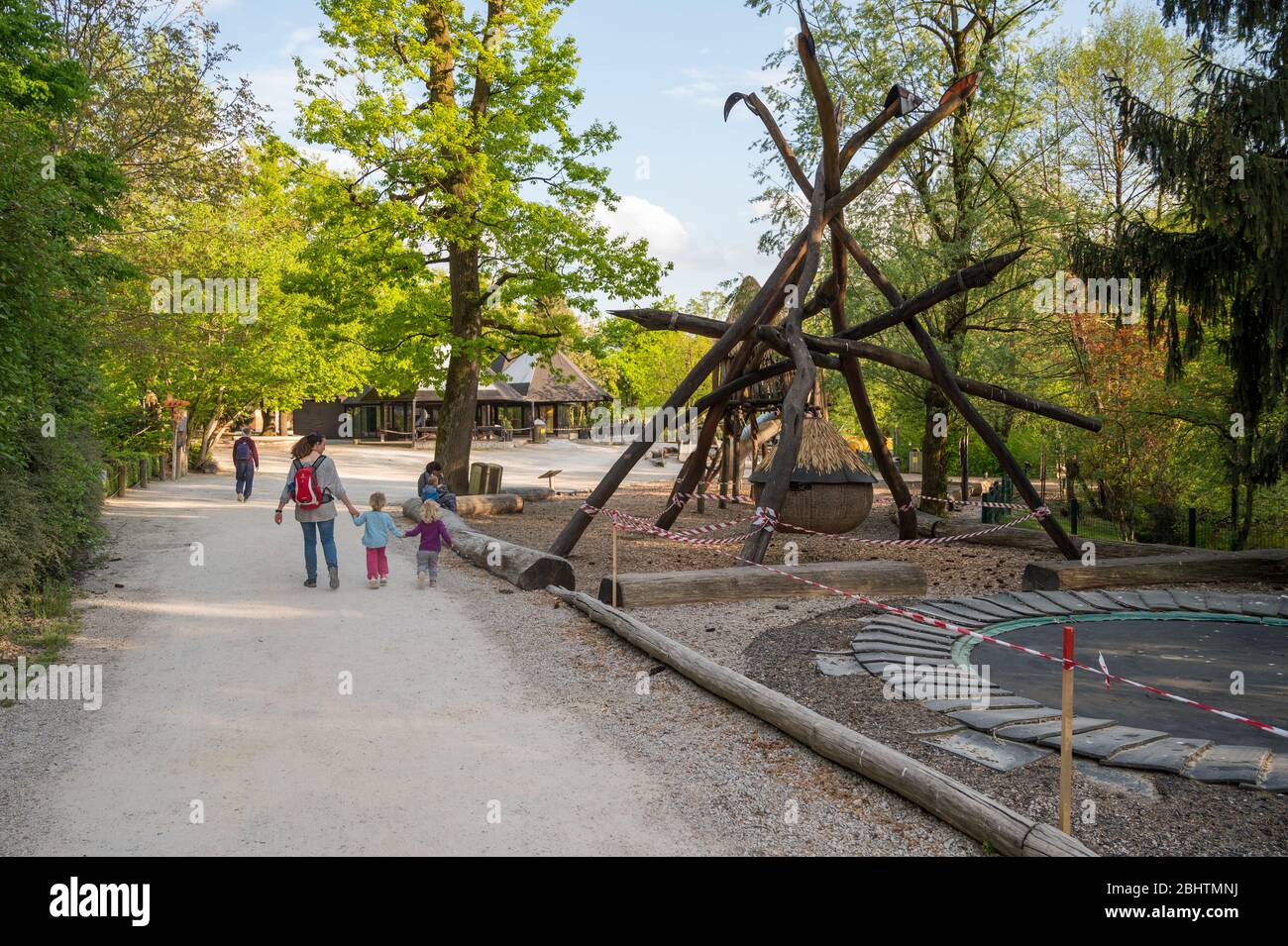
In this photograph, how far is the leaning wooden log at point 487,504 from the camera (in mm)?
19766

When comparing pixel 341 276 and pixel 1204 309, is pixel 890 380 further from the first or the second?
pixel 341 276

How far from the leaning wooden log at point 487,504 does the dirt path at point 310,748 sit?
885 centimetres

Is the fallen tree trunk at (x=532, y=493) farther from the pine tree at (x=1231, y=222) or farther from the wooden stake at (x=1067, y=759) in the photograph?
the wooden stake at (x=1067, y=759)

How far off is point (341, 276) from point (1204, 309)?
52.7 ft

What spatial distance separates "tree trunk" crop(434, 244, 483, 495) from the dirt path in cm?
1074

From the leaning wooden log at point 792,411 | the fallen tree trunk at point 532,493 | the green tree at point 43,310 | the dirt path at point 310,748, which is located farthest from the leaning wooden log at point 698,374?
the fallen tree trunk at point 532,493

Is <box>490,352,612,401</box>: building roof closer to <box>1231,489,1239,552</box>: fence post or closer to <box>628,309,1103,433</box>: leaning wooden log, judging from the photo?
<box>1231,489,1239,552</box>: fence post

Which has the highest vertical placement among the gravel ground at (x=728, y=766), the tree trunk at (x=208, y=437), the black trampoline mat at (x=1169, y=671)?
the tree trunk at (x=208, y=437)

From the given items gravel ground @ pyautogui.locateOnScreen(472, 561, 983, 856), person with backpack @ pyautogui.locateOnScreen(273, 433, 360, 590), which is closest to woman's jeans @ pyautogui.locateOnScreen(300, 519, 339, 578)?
person with backpack @ pyautogui.locateOnScreen(273, 433, 360, 590)

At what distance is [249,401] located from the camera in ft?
110

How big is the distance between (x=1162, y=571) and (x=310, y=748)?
1090cm

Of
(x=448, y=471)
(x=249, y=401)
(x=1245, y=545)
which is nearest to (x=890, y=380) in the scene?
(x=1245, y=545)
